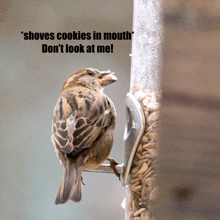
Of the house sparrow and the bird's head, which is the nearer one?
the house sparrow

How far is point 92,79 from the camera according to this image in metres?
1.95

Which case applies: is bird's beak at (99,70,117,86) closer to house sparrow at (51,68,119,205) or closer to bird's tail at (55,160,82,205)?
house sparrow at (51,68,119,205)

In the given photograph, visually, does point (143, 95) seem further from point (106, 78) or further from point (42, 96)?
point (42, 96)

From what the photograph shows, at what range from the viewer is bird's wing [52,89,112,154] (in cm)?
148

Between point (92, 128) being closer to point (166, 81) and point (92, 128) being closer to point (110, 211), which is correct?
point (166, 81)

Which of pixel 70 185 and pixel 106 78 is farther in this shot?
pixel 106 78

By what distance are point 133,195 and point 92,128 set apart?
1.00 feet

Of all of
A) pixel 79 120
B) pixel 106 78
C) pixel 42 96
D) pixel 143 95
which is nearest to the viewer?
pixel 143 95

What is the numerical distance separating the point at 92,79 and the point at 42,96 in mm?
1718

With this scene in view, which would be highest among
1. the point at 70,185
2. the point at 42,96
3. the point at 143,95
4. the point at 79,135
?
the point at 143,95

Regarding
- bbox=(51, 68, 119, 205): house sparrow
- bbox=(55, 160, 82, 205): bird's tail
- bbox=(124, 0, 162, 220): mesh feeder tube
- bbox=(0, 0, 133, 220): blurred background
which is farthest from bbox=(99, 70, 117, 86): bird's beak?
bbox=(0, 0, 133, 220): blurred background

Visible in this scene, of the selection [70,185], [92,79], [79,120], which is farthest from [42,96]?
[70,185]

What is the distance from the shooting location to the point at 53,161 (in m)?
3.50

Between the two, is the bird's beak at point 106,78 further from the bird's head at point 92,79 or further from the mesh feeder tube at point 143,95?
the mesh feeder tube at point 143,95
